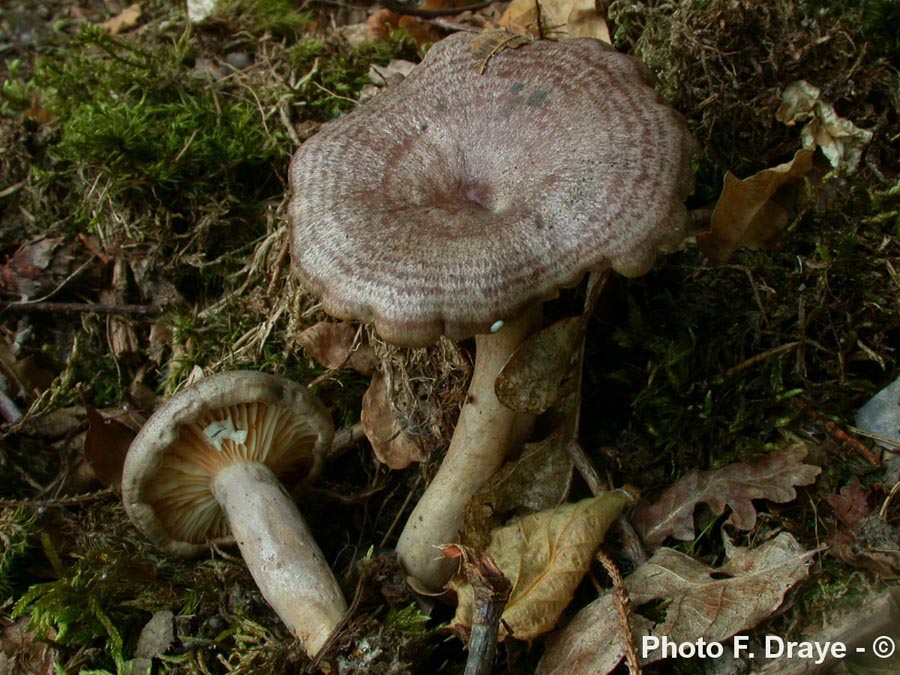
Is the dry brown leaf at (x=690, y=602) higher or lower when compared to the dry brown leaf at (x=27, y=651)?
higher

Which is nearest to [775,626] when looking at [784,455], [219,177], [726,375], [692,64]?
[784,455]

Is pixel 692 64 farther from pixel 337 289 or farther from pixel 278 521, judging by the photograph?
pixel 278 521

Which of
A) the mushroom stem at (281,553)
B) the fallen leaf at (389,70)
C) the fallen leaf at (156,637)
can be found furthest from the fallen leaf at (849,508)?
the fallen leaf at (389,70)

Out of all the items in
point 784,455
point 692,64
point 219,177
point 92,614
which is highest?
point 692,64

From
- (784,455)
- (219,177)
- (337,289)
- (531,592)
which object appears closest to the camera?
(337,289)

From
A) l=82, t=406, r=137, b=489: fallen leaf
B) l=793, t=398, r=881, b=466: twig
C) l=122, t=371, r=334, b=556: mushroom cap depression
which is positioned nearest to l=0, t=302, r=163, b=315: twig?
l=82, t=406, r=137, b=489: fallen leaf

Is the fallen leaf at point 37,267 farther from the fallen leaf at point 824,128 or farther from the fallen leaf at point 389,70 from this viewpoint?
the fallen leaf at point 824,128
